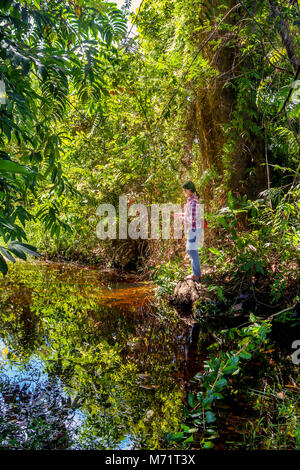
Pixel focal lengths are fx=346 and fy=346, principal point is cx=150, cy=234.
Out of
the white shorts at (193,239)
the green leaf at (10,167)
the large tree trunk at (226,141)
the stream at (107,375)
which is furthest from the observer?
the large tree trunk at (226,141)

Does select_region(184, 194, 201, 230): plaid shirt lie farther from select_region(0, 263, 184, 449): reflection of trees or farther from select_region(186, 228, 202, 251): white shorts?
select_region(0, 263, 184, 449): reflection of trees

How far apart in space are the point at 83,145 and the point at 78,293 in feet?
10.8

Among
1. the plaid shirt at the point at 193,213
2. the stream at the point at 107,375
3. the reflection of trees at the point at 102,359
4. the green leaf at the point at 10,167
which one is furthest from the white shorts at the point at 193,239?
the green leaf at the point at 10,167

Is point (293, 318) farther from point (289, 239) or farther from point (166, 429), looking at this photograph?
point (166, 429)

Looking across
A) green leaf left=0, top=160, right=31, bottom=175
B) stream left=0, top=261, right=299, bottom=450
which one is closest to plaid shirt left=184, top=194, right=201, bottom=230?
stream left=0, top=261, right=299, bottom=450

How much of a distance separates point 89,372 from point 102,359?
29 centimetres

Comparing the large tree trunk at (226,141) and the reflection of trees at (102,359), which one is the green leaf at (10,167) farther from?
the large tree trunk at (226,141)

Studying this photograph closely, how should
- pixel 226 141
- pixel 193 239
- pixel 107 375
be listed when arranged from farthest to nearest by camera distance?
pixel 226 141 < pixel 193 239 < pixel 107 375

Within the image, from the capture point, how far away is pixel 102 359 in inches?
126

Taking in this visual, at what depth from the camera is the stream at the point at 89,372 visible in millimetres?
2111

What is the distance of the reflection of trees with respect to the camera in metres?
2.21

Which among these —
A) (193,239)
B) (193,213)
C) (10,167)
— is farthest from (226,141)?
(10,167)

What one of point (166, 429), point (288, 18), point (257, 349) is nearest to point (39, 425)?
point (166, 429)

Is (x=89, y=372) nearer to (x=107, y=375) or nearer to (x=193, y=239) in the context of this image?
(x=107, y=375)
